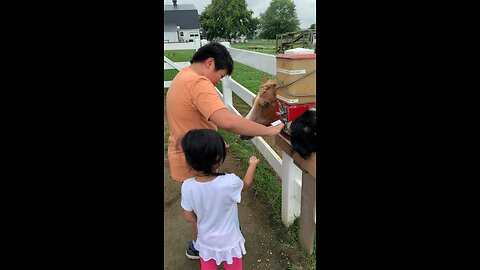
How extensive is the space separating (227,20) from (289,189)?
4833 cm

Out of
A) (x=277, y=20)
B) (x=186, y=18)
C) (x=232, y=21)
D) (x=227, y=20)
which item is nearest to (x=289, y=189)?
(x=277, y=20)

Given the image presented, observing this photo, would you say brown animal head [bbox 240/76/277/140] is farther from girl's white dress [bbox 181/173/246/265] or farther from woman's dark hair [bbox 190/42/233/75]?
girl's white dress [bbox 181/173/246/265]

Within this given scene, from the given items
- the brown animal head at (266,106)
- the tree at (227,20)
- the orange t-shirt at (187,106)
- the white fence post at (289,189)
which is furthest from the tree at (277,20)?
the orange t-shirt at (187,106)

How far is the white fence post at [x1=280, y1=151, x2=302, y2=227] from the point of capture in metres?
2.51

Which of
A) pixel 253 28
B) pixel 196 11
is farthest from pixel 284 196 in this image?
pixel 196 11

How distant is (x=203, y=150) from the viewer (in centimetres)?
160

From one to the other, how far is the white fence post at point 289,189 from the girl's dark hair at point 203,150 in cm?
99

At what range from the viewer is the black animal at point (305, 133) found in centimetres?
155

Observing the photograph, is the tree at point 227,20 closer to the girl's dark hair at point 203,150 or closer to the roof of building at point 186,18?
the roof of building at point 186,18

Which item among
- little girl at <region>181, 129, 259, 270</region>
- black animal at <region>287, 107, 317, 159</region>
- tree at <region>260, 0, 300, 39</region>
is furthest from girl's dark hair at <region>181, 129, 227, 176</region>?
tree at <region>260, 0, 300, 39</region>

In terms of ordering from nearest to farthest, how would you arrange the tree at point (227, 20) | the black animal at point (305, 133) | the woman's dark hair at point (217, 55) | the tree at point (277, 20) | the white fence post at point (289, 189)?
the black animal at point (305, 133)
the woman's dark hair at point (217, 55)
the white fence post at point (289, 189)
the tree at point (277, 20)
the tree at point (227, 20)

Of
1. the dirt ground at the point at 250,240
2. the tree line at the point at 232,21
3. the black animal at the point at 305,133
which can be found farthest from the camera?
the tree line at the point at 232,21

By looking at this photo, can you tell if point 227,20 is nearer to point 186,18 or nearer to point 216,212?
point 186,18
